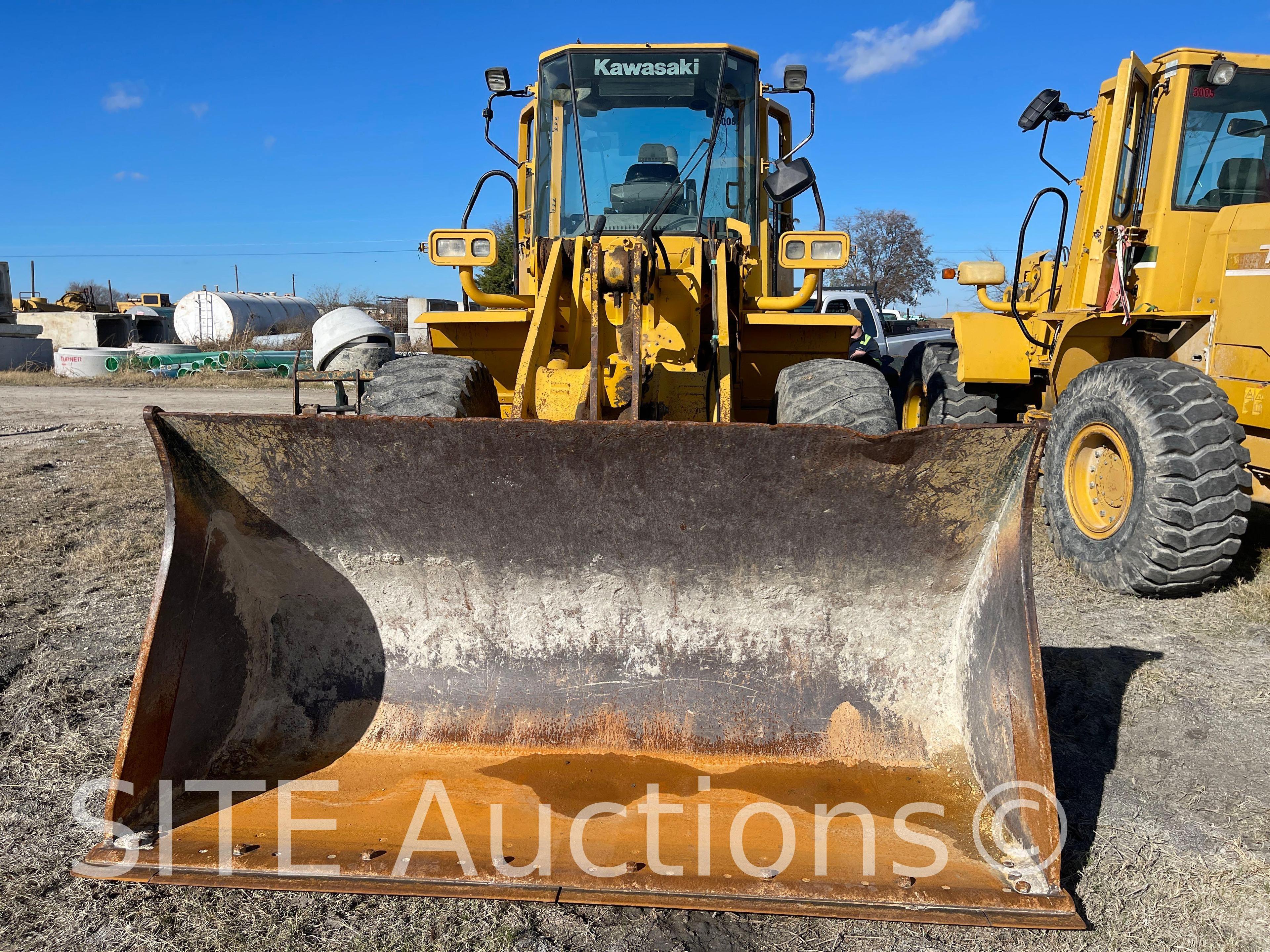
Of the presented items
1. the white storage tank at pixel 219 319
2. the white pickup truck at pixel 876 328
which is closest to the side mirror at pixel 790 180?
the white pickup truck at pixel 876 328

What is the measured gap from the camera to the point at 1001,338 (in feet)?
21.0

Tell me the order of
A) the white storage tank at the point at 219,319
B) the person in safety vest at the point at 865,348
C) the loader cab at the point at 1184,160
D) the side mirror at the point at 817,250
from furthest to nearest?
the white storage tank at the point at 219,319 < the person in safety vest at the point at 865,348 < the loader cab at the point at 1184,160 < the side mirror at the point at 817,250

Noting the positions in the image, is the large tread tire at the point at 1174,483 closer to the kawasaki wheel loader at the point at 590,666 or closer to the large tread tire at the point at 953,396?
the large tread tire at the point at 953,396

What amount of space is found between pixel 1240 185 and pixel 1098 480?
6.28 feet

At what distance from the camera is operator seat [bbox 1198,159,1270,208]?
5.18m

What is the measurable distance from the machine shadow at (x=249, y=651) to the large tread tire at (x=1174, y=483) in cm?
382

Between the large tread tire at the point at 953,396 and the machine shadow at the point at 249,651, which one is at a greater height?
the large tread tire at the point at 953,396

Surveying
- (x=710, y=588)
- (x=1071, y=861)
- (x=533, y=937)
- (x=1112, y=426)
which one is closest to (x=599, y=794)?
(x=533, y=937)

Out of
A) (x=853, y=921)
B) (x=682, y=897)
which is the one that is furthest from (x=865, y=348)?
(x=682, y=897)

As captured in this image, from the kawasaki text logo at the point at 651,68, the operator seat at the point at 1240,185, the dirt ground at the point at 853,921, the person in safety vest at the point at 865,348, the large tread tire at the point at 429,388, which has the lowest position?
the dirt ground at the point at 853,921

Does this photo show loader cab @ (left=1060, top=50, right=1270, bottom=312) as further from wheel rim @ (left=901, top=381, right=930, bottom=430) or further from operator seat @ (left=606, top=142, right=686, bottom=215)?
Answer: operator seat @ (left=606, top=142, right=686, bottom=215)

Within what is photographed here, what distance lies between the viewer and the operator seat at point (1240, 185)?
17.0 feet

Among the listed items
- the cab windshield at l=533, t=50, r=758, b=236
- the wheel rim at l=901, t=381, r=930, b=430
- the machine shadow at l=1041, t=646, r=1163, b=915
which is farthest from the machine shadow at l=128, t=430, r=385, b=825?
the wheel rim at l=901, t=381, r=930, b=430

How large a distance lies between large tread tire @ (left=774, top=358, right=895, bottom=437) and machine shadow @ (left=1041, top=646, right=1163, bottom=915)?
1.15 m
